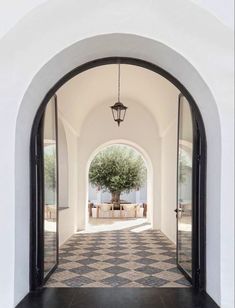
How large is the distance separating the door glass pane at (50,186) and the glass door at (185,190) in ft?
6.43

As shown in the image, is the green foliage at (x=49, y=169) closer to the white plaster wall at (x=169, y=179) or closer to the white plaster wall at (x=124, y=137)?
the white plaster wall at (x=169, y=179)

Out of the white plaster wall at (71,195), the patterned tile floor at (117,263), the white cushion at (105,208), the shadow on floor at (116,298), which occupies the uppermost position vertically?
the white plaster wall at (71,195)

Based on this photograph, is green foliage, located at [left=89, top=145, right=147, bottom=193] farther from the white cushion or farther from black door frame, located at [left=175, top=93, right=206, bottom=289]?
black door frame, located at [left=175, top=93, right=206, bottom=289]

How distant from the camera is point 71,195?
33.4 feet

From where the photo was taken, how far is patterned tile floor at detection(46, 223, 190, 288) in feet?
16.9

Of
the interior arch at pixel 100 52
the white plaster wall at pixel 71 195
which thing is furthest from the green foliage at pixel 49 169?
the white plaster wall at pixel 71 195

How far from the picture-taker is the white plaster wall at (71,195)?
8.91 meters

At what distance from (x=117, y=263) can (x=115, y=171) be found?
1117cm

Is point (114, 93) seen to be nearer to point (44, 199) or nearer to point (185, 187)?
point (185, 187)

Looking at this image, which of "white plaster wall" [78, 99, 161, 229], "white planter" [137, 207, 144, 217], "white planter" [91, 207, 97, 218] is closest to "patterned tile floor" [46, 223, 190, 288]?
"white plaster wall" [78, 99, 161, 229]

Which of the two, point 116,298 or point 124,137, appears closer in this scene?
point 116,298

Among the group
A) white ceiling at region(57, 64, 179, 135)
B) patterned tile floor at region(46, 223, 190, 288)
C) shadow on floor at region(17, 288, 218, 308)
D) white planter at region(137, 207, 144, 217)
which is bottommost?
white planter at region(137, 207, 144, 217)

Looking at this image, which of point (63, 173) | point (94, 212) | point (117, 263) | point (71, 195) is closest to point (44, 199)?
point (117, 263)

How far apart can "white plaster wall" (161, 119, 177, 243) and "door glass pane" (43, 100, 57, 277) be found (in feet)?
12.0
